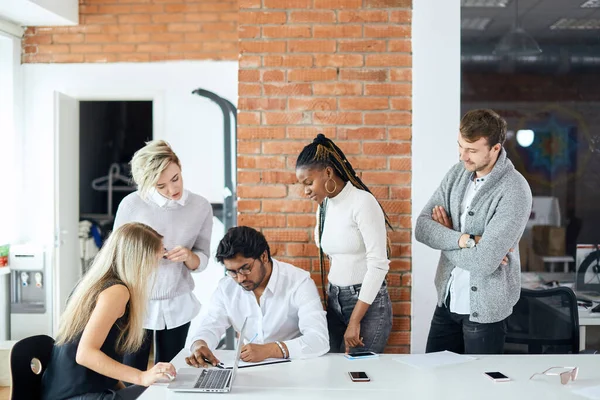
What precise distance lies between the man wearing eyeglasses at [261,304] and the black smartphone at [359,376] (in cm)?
26

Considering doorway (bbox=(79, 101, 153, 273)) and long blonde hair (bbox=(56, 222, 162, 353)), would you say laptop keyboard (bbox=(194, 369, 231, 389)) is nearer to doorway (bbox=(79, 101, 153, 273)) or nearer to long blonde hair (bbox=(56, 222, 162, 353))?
long blonde hair (bbox=(56, 222, 162, 353))

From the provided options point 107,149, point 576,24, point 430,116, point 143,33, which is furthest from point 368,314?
point 107,149

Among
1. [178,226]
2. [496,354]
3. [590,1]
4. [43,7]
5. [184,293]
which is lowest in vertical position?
[496,354]

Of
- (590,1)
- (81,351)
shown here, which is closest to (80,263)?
(81,351)

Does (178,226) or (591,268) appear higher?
(178,226)

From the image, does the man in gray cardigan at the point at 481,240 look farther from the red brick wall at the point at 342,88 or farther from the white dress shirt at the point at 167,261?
the white dress shirt at the point at 167,261

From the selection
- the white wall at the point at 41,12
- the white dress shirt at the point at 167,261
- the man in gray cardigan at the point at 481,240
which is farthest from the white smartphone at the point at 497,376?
the white wall at the point at 41,12

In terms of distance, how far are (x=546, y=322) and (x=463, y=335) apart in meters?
0.56

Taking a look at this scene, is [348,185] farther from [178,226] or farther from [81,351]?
[81,351]

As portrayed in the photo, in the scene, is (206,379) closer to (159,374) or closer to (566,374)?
(159,374)

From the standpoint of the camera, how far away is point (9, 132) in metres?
5.47

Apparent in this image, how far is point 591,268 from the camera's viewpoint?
3820 mm

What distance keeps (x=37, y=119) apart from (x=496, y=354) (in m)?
4.58

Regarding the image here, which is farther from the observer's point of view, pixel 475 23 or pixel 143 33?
pixel 143 33
